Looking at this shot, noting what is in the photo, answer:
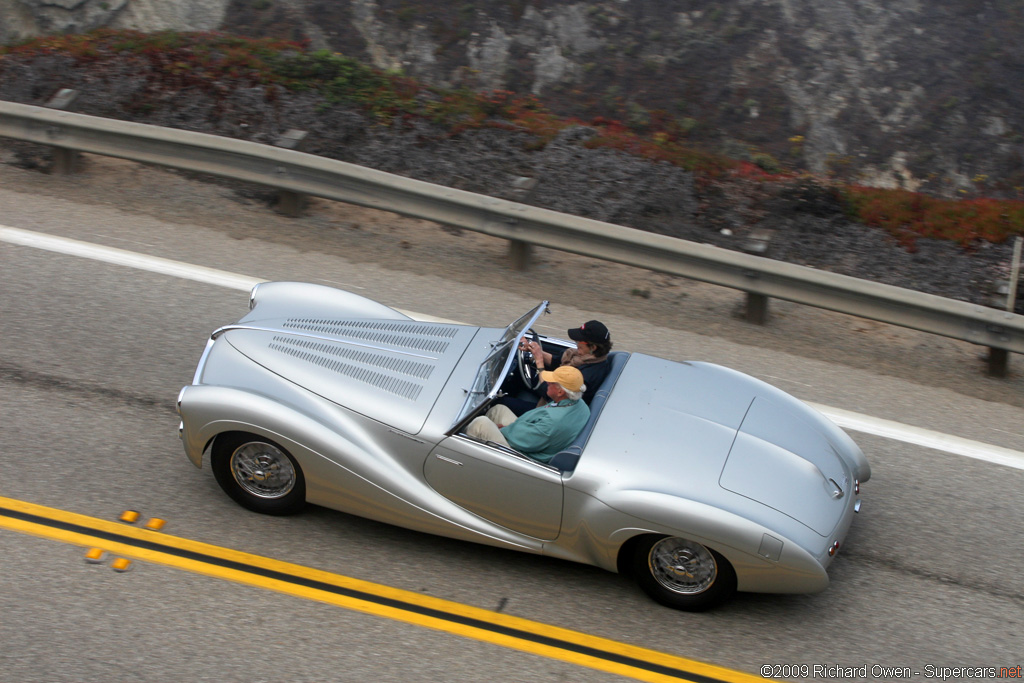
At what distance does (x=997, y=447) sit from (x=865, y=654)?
2.58 m

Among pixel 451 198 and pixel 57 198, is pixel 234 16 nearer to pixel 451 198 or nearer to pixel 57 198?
pixel 57 198

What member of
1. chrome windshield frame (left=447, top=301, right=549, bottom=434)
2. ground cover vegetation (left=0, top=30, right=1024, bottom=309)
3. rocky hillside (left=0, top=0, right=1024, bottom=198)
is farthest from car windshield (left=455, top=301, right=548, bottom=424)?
rocky hillside (left=0, top=0, right=1024, bottom=198)

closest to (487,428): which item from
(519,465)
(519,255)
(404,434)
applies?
(519,465)

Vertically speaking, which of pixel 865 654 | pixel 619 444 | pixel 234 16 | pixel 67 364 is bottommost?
pixel 865 654

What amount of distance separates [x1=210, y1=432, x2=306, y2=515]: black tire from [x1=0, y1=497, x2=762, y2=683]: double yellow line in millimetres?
350

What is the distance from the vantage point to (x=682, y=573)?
4875 mm

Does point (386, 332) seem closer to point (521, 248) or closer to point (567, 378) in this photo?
point (567, 378)

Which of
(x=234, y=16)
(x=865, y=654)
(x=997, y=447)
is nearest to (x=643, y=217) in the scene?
(x=997, y=447)

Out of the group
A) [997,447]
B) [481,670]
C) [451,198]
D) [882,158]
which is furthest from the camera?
[882,158]

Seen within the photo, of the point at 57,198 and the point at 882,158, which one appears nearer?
the point at 57,198

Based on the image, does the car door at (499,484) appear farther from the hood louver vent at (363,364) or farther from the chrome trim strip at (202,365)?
the chrome trim strip at (202,365)

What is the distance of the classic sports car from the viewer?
187 inches

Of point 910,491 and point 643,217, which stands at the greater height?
point 643,217

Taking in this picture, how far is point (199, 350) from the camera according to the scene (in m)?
6.68
